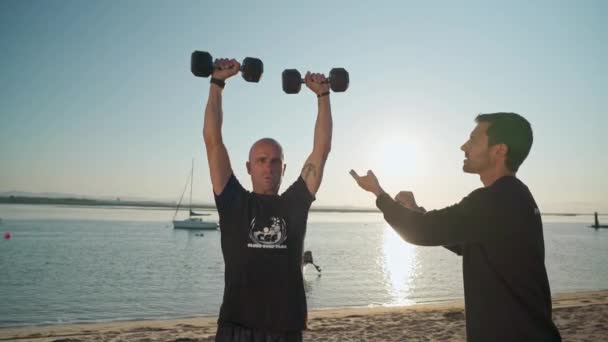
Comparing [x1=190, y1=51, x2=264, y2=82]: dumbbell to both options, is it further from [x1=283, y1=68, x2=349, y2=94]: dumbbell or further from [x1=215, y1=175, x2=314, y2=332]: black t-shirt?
[x1=215, y1=175, x2=314, y2=332]: black t-shirt

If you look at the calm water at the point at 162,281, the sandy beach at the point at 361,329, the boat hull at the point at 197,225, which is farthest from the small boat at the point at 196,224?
the sandy beach at the point at 361,329

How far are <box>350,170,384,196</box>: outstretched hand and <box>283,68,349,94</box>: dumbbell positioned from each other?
0.87m

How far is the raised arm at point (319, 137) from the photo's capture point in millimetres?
3236

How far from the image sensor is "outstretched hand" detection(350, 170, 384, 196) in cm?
279

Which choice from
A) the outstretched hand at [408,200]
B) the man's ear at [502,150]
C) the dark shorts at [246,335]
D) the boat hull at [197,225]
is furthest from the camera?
the boat hull at [197,225]

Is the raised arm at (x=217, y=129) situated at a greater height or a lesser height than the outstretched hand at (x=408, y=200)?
greater

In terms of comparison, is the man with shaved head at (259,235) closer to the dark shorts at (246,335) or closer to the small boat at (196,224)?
the dark shorts at (246,335)

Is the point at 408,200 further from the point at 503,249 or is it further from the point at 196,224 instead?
the point at 196,224

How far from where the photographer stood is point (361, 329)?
→ 10.9 m

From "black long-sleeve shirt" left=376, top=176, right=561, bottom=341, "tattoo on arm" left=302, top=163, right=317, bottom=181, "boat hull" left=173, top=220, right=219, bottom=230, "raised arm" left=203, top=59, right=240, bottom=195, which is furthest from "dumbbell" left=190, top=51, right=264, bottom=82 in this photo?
"boat hull" left=173, top=220, right=219, bottom=230

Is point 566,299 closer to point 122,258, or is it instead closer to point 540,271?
point 540,271

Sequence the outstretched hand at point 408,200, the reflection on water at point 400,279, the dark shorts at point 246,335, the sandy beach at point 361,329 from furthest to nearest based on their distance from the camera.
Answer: the reflection on water at point 400,279 → the sandy beach at point 361,329 → the outstretched hand at point 408,200 → the dark shorts at point 246,335

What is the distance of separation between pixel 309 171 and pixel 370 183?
0.57 meters

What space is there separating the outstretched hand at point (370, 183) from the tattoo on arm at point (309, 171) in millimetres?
397
